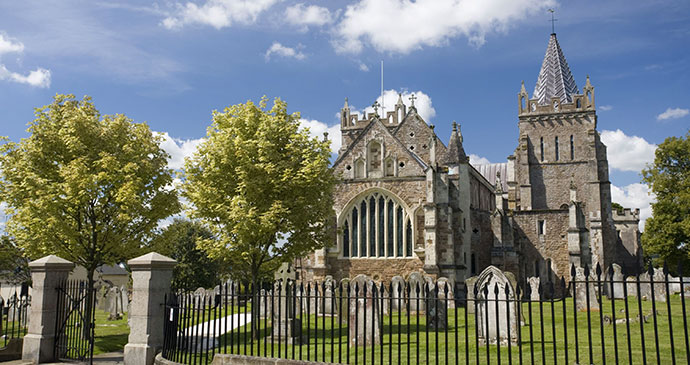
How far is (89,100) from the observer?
1648 centimetres

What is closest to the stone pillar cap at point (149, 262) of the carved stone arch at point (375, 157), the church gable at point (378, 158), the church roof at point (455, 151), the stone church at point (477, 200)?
the stone church at point (477, 200)

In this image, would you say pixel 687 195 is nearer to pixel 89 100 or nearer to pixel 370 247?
pixel 370 247

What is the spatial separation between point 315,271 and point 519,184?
80.2 feet

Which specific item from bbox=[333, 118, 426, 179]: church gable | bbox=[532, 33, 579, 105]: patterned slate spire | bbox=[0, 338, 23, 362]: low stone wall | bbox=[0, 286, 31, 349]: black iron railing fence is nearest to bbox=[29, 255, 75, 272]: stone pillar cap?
bbox=[0, 286, 31, 349]: black iron railing fence

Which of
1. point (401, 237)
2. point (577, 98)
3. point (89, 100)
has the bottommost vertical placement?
point (401, 237)

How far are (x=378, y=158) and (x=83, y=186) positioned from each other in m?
16.1

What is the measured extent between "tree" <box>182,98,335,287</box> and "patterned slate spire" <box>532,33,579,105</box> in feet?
119

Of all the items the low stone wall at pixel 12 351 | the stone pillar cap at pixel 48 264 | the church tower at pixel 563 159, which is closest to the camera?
the stone pillar cap at pixel 48 264

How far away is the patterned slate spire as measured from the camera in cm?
4741

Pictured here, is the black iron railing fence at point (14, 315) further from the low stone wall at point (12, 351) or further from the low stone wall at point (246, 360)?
the low stone wall at point (246, 360)

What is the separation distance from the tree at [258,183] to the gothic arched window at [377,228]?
982cm

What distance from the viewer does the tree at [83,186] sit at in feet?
46.7

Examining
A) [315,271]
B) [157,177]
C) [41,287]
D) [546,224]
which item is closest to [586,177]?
[546,224]

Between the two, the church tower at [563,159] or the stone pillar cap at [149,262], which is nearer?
the stone pillar cap at [149,262]
